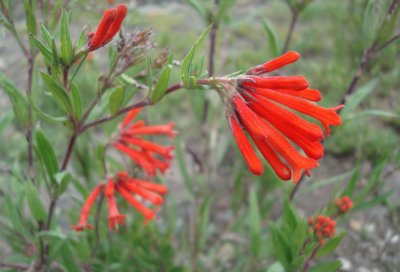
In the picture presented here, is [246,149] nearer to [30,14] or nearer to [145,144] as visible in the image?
[145,144]

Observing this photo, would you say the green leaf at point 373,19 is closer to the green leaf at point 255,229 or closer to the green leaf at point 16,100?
the green leaf at point 255,229

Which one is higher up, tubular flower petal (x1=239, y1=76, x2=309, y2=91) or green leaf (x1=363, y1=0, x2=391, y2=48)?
green leaf (x1=363, y1=0, x2=391, y2=48)

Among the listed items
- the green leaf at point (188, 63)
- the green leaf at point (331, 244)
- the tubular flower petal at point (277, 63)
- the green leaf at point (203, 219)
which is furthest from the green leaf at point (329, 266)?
the green leaf at point (203, 219)

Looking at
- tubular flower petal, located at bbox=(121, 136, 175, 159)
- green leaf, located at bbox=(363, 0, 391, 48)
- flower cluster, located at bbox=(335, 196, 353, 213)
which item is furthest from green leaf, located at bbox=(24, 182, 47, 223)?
green leaf, located at bbox=(363, 0, 391, 48)

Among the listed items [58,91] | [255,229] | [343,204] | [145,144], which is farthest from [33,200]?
[343,204]

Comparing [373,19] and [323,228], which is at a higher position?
[373,19]

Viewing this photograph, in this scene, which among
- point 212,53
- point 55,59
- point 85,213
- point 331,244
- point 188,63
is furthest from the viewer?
point 212,53

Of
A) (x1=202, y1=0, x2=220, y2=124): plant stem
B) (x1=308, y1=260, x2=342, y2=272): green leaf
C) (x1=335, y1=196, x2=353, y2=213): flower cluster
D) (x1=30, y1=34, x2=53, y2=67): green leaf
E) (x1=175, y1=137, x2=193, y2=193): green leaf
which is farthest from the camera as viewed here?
(x1=175, y1=137, x2=193, y2=193): green leaf

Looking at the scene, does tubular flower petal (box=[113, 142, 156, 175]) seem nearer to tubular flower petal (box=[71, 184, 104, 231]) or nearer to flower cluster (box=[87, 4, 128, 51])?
tubular flower petal (box=[71, 184, 104, 231])
